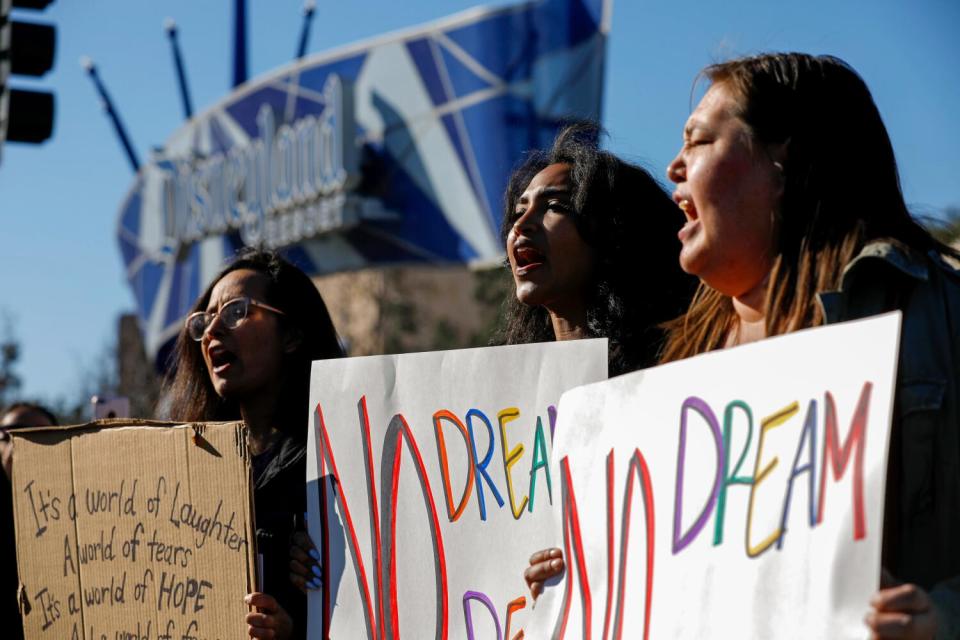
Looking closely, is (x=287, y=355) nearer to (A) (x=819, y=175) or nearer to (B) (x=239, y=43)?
(A) (x=819, y=175)

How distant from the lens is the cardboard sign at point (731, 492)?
4.77ft

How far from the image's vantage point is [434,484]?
229 centimetres

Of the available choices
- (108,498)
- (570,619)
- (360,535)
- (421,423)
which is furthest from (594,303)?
(108,498)

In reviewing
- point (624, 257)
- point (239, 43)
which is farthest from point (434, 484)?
point (239, 43)

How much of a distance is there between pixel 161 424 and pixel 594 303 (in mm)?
929

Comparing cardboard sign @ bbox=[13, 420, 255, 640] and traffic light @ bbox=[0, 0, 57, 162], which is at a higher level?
traffic light @ bbox=[0, 0, 57, 162]

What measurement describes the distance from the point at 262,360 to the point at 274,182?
1801 cm

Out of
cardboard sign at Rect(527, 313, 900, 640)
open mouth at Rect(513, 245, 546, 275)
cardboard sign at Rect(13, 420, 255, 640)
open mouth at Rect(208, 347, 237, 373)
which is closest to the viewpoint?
cardboard sign at Rect(527, 313, 900, 640)

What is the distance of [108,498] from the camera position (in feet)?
9.01

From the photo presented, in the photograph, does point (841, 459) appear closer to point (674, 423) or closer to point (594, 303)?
point (674, 423)

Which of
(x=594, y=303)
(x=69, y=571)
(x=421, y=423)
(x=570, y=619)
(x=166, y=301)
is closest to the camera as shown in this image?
(x=570, y=619)

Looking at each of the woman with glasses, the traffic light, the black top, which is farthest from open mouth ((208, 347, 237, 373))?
the traffic light

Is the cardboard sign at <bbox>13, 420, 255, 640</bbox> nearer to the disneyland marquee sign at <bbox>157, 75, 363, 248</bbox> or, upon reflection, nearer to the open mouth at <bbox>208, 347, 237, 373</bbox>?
the open mouth at <bbox>208, 347, 237, 373</bbox>

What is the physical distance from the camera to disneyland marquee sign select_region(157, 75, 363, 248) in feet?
62.8
